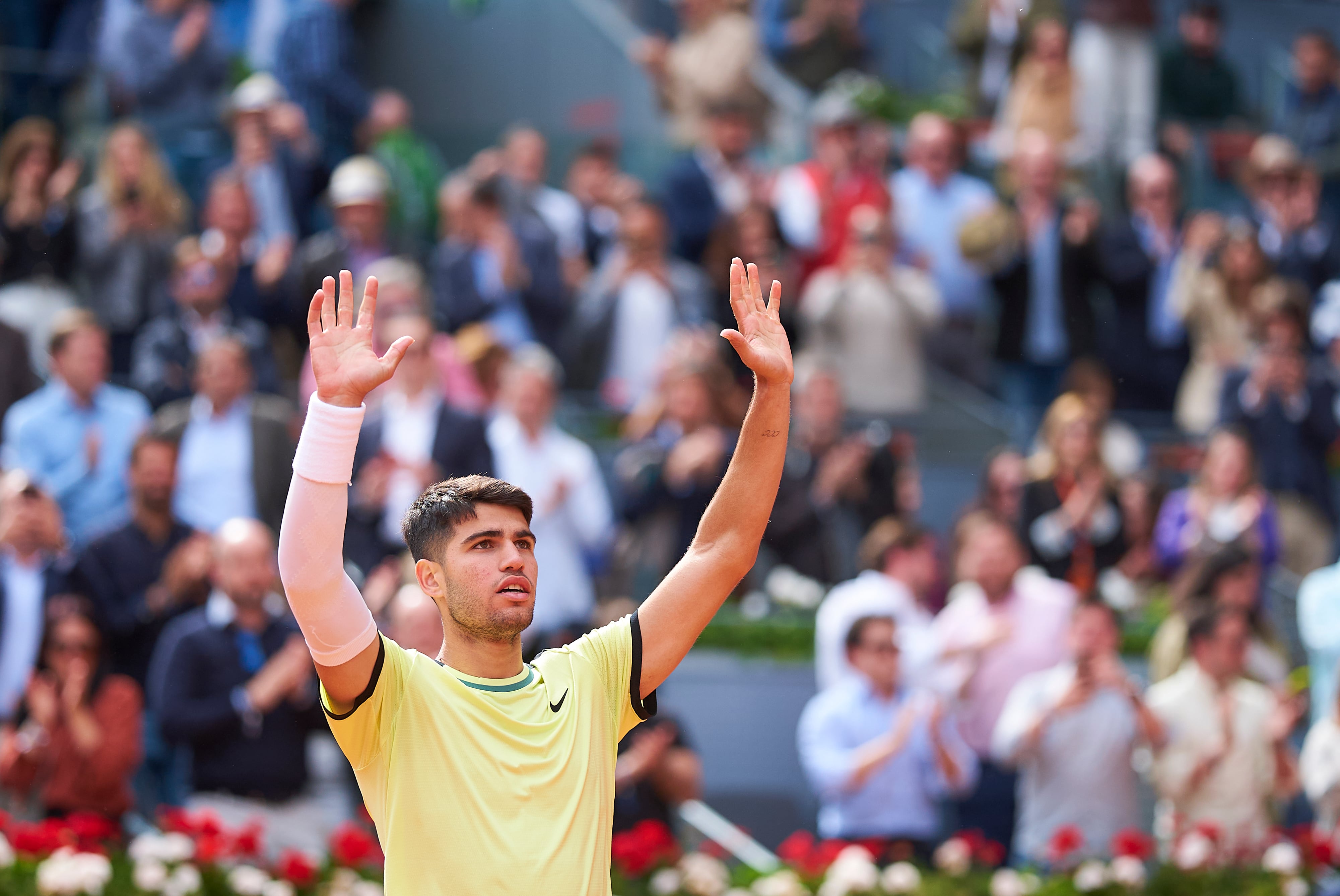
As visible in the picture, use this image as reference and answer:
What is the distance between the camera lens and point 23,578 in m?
8.57

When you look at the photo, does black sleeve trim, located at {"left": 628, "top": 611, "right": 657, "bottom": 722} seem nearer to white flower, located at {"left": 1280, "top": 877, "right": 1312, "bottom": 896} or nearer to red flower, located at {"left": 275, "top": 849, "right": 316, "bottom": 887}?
red flower, located at {"left": 275, "top": 849, "right": 316, "bottom": 887}

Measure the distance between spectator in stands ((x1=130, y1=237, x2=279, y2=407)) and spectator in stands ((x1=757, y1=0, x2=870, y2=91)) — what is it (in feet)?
18.1

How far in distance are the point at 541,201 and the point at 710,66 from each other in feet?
7.52

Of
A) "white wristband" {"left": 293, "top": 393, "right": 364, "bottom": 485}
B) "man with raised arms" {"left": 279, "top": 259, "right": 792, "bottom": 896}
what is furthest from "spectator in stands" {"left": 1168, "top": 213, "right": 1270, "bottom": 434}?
"white wristband" {"left": 293, "top": 393, "right": 364, "bottom": 485}

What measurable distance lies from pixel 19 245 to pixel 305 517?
7.90 meters

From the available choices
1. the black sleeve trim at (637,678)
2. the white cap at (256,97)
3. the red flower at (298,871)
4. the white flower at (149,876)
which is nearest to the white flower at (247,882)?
the red flower at (298,871)

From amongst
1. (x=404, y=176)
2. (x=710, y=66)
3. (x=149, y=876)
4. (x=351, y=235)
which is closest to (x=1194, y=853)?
(x=149, y=876)

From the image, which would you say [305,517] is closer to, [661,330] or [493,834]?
[493,834]

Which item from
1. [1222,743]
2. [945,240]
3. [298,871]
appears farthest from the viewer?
[945,240]

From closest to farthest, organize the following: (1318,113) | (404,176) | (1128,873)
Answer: (1128,873) → (404,176) → (1318,113)

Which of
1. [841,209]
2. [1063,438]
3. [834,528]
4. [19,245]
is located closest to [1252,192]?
[841,209]

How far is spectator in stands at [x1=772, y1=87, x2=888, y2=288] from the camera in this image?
1218cm

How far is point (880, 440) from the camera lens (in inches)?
419

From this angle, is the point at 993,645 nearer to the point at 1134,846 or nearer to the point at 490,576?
the point at 1134,846
